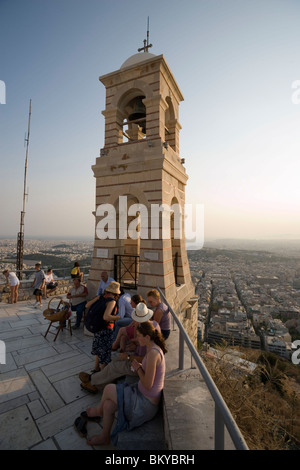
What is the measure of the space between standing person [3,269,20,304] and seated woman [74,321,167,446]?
25.4 feet

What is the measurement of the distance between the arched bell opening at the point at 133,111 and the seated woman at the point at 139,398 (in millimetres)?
7385

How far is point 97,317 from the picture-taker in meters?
3.90

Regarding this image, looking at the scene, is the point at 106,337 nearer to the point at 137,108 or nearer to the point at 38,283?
the point at 38,283

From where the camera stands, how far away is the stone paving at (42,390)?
8.95ft

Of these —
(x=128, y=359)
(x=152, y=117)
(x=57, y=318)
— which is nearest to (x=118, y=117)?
(x=152, y=117)

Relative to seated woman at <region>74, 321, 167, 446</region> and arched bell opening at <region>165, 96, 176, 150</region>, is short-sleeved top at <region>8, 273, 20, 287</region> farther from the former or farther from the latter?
arched bell opening at <region>165, 96, 176, 150</region>

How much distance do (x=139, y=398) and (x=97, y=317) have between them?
1.63m

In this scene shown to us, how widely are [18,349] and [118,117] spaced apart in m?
8.05

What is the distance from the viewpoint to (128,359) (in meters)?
3.41

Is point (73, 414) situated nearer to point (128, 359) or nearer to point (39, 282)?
point (128, 359)

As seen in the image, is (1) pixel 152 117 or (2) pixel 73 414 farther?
(1) pixel 152 117

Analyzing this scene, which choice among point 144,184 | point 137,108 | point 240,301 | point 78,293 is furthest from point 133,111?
point 240,301

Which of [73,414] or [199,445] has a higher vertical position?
[199,445]
